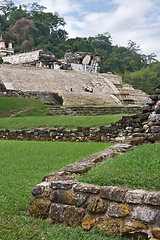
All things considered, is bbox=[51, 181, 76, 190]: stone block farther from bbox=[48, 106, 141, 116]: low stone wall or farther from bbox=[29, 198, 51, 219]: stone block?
bbox=[48, 106, 141, 116]: low stone wall

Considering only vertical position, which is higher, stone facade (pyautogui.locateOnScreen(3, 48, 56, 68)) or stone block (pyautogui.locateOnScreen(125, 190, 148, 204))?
stone facade (pyautogui.locateOnScreen(3, 48, 56, 68))

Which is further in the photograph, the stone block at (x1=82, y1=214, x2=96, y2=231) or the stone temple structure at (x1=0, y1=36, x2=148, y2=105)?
the stone temple structure at (x1=0, y1=36, x2=148, y2=105)

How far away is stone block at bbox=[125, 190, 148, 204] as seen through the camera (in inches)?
87.4

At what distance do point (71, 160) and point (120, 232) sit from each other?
316cm

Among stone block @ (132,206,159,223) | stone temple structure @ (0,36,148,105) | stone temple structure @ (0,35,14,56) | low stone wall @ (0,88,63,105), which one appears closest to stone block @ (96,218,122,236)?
stone block @ (132,206,159,223)

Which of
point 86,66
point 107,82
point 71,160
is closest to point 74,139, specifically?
point 71,160

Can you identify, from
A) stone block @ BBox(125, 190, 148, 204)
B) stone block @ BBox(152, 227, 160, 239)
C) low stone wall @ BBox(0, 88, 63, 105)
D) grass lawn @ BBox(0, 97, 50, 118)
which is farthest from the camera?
low stone wall @ BBox(0, 88, 63, 105)

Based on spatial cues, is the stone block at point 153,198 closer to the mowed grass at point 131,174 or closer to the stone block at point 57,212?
the mowed grass at point 131,174

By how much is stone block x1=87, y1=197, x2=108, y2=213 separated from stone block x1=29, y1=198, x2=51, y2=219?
620 millimetres

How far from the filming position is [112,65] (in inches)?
2240

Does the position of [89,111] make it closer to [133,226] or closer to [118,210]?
[118,210]

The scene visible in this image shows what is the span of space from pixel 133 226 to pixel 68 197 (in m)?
0.86

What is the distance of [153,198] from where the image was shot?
214cm

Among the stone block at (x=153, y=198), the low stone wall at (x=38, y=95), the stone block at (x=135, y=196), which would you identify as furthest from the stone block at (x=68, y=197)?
the low stone wall at (x=38, y=95)
